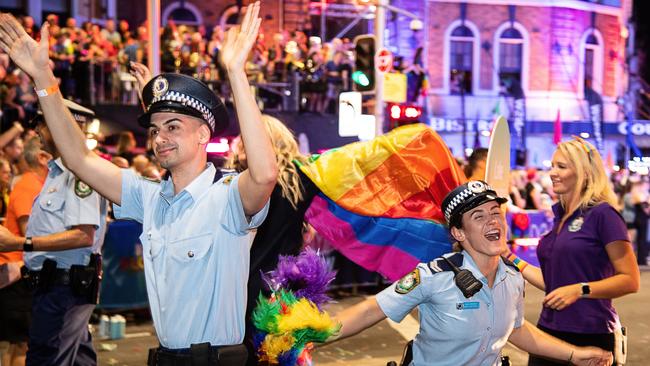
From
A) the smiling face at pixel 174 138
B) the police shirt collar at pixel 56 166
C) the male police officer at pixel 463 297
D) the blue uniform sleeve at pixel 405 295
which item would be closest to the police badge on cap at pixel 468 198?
the male police officer at pixel 463 297

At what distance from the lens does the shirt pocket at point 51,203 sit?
528cm

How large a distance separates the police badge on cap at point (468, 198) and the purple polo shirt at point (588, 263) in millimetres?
1081

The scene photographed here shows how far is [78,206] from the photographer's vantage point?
5.20m

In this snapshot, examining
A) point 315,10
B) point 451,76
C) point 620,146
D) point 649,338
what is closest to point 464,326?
point 649,338

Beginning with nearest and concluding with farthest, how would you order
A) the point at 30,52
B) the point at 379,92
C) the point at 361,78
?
the point at 30,52, the point at 361,78, the point at 379,92

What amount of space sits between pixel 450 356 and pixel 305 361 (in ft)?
2.13

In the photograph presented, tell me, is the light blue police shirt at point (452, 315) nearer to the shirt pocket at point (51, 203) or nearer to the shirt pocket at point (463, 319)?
the shirt pocket at point (463, 319)

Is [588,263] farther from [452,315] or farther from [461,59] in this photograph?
[461,59]

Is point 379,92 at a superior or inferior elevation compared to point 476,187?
superior

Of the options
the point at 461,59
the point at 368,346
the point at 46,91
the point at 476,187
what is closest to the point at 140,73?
the point at 46,91

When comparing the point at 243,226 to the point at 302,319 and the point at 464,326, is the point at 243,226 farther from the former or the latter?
the point at 464,326

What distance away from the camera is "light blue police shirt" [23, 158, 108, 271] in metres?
5.20

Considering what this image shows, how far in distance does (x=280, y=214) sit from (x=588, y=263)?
169cm

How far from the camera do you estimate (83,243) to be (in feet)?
17.1
